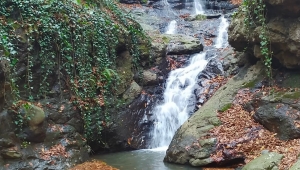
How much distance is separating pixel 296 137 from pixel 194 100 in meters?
4.46

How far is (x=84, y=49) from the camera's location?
923 centimetres

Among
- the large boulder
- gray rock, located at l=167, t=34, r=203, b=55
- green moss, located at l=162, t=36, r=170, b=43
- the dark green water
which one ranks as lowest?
the dark green water

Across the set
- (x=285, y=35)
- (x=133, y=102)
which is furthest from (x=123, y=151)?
(x=285, y=35)

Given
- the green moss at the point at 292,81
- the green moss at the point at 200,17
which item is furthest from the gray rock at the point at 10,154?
the green moss at the point at 200,17

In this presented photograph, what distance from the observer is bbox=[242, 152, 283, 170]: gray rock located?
603 centimetres

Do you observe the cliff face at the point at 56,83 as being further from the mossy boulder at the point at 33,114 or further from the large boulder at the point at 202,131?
the large boulder at the point at 202,131

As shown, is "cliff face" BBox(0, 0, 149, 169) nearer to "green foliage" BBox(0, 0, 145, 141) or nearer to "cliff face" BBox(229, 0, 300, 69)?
"green foliage" BBox(0, 0, 145, 141)

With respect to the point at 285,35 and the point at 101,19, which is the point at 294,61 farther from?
the point at 101,19

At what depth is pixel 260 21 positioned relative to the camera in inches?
342

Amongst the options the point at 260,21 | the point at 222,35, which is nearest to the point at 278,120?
the point at 260,21

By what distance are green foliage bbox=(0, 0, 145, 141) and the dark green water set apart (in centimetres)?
102

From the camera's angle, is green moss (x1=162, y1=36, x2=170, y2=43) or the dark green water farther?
green moss (x1=162, y1=36, x2=170, y2=43)

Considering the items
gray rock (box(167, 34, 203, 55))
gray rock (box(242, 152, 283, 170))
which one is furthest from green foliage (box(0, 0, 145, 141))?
gray rock (box(242, 152, 283, 170))

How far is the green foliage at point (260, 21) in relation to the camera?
839 centimetres
